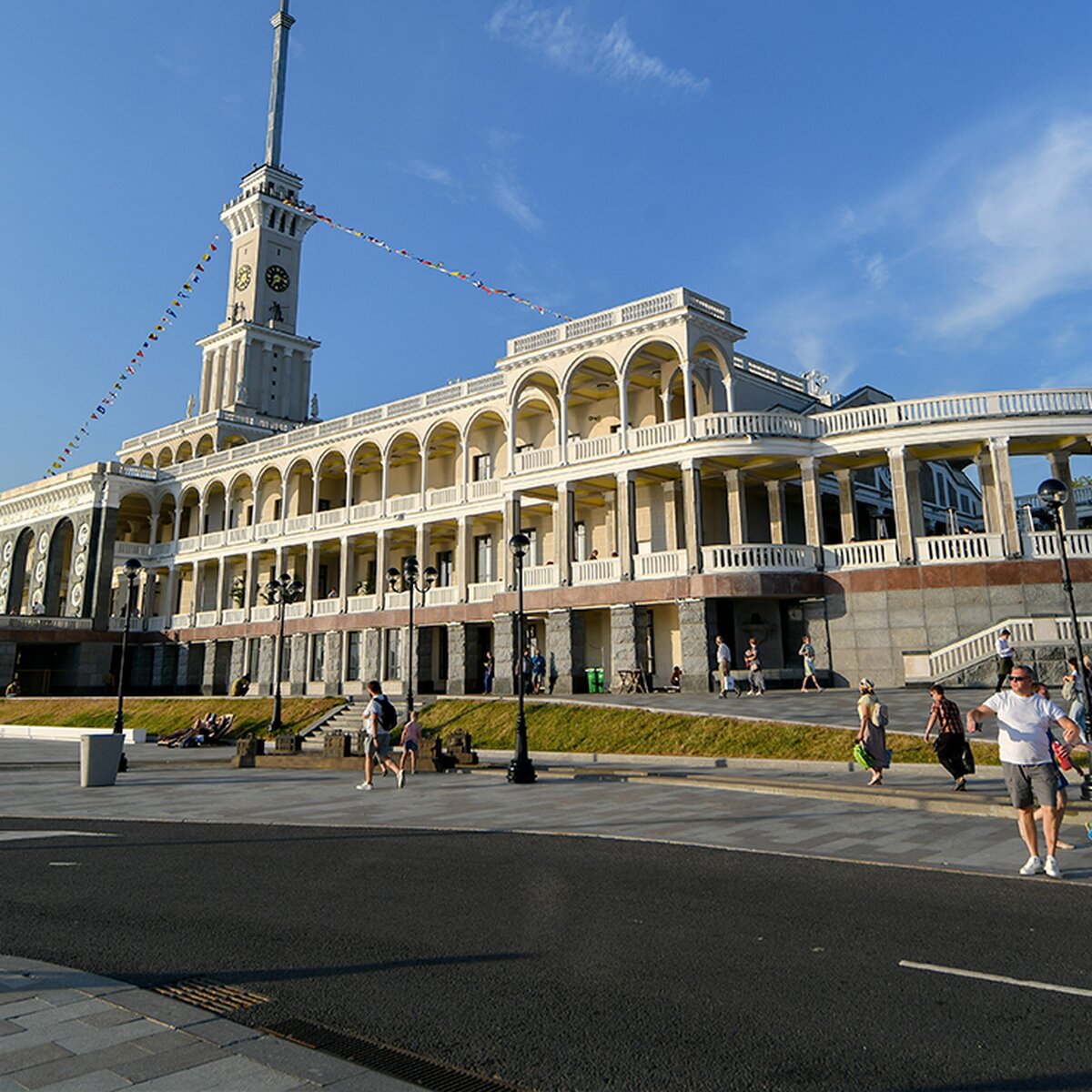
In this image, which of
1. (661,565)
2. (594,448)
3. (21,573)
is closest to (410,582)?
(661,565)

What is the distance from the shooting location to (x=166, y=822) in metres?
12.9

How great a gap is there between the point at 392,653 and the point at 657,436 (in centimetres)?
1852

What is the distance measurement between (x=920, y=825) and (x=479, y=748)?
15.2m

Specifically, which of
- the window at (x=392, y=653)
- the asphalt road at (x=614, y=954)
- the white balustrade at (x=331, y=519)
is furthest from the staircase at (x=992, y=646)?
the white balustrade at (x=331, y=519)

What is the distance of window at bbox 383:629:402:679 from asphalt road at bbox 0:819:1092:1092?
31.3 meters

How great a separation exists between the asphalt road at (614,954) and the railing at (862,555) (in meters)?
20.4

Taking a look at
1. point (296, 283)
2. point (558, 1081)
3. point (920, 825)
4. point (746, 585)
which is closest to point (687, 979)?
point (558, 1081)

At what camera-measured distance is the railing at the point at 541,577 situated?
32953mm

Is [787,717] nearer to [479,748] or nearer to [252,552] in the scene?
[479,748]

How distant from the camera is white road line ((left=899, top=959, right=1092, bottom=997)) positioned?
15.9 ft

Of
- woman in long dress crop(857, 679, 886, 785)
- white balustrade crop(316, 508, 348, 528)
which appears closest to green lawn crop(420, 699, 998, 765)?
woman in long dress crop(857, 679, 886, 785)

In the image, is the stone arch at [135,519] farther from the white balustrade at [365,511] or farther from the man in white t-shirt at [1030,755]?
the man in white t-shirt at [1030,755]

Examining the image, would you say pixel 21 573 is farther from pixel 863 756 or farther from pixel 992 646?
pixel 863 756

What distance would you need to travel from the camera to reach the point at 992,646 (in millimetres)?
23234
